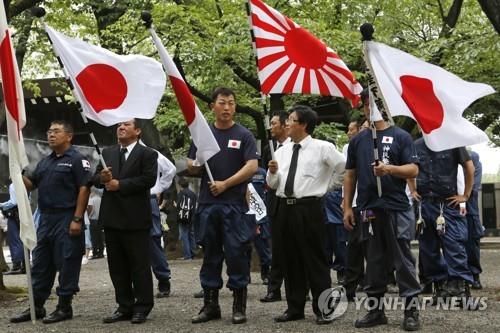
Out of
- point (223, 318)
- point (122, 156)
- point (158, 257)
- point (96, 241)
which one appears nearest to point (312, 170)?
point (223, 318)

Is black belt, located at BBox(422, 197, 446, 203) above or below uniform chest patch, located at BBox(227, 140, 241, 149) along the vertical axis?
below

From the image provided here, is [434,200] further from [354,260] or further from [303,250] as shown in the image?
[303,250]

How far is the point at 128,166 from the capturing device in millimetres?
8547

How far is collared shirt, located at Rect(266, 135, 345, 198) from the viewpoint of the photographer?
8.05 meters

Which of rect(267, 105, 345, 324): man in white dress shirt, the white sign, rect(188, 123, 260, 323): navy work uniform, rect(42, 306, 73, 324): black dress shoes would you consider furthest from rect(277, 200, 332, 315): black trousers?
the white sign

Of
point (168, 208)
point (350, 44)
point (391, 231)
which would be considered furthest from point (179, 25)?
point (391, 231)

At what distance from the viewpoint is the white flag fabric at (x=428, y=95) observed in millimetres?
7422

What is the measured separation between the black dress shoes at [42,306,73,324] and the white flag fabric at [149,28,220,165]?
203cm

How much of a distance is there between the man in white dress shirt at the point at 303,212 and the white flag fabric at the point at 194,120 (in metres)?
0.61

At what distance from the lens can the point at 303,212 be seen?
8.01 metres

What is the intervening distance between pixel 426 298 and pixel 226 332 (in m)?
3.09

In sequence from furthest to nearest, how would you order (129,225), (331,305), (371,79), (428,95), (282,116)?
1. (282,116)
2. (129,225)
3. (331,305)
4. (371,79)
5. (428,95)

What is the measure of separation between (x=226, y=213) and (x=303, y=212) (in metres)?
0.75

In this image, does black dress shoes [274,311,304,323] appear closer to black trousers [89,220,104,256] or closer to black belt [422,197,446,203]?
black belt [422,197,446,203]
